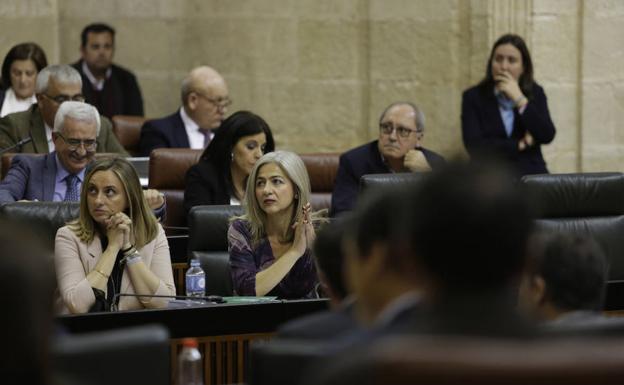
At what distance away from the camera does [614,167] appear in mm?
9484

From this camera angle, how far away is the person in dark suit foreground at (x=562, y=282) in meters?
3.32

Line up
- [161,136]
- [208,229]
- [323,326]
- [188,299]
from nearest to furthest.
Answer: [323,326]
[188,299]
[208,229]
[161,136]

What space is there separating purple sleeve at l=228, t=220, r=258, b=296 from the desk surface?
0.74 metres

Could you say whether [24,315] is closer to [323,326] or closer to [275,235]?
[323,326]

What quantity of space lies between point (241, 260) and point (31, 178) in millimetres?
1529

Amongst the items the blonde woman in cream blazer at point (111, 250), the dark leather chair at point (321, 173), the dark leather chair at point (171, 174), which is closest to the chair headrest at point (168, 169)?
the dark leather chair at point (171, 174)

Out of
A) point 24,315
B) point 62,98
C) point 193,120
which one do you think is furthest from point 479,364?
point 193,120

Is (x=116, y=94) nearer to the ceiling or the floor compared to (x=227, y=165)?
nearer to the ceiling

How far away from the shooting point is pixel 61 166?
6738 mm

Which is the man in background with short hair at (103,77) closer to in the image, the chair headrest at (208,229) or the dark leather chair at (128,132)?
the dark leather chair at (128,132)

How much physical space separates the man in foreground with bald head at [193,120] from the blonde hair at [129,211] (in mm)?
2845

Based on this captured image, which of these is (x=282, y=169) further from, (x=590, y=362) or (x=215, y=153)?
(x=590, y=362)

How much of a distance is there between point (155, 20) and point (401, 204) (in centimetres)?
806


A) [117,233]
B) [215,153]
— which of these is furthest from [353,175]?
[117,233]
